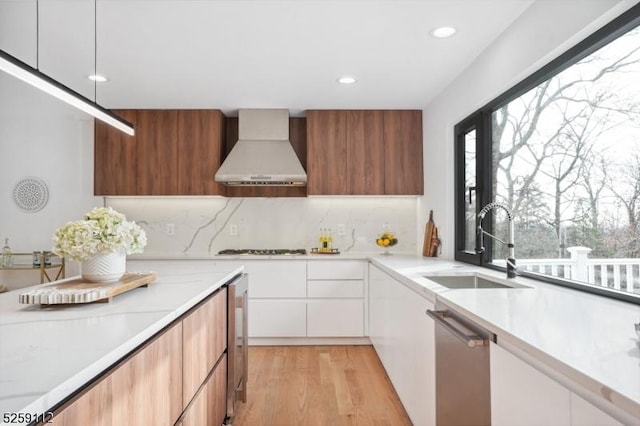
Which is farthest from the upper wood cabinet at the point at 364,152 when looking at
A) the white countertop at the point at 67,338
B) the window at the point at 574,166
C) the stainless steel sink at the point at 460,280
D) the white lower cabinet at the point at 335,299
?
the white countertop at the point at 67,338

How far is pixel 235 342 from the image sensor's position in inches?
99.9

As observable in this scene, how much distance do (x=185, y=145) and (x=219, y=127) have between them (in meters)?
0.39

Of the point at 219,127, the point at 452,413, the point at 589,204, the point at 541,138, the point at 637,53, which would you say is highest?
the point at 219,127

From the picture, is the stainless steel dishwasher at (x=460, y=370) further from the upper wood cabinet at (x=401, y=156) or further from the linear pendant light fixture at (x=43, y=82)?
the upper wood cabinet at (x=401, y=156)

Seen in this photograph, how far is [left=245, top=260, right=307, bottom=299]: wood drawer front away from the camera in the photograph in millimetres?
4105

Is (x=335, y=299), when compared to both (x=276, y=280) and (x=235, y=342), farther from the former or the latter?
(x=235, y=342)

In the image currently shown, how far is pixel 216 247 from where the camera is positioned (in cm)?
469

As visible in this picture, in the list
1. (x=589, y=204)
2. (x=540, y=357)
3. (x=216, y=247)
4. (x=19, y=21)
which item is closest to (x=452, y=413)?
(x=540, y=357)

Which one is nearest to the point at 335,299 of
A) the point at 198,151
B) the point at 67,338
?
the point at 198,151

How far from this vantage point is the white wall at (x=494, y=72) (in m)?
1.84

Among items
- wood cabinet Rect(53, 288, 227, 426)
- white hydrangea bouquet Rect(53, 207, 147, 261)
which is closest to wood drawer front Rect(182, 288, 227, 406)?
wood cabinet Rect(53, 288, 227, 426)

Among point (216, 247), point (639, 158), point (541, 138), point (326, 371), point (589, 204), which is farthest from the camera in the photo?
point (216, 247)

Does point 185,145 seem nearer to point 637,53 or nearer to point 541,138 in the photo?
point 541,138

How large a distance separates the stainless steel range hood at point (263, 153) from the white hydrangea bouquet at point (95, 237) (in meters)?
2.46
